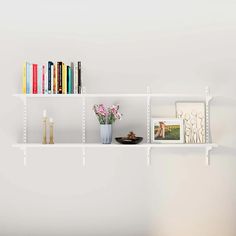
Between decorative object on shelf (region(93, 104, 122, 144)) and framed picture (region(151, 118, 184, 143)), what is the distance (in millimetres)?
296

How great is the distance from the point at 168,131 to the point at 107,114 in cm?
45

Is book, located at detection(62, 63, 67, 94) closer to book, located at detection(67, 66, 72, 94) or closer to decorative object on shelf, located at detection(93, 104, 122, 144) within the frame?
book, located at detection(67, 66, 72, 94)

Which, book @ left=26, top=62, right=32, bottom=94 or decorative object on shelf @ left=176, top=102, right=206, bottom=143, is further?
decorative object on shelf @ left=176, top=102, right=206, bottom=143

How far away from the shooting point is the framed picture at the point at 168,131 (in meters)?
2.90

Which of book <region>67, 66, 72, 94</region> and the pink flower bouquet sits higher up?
book <region>67, 66, 72, 94</region>

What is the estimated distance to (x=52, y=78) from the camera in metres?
2.82

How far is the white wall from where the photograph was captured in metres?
2.99

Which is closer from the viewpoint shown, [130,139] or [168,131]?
[130,139]

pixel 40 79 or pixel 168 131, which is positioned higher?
pixel 40 79

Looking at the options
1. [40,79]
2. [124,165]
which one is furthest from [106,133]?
[40,79]

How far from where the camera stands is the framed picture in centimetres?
290

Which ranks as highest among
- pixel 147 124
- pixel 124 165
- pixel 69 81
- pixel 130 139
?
pixel 69 81

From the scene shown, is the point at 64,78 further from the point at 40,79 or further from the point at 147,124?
the point at 147,124

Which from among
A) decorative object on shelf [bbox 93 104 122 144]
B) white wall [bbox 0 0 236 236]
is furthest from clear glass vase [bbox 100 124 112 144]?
white wall [bbox 0 0 236 236]
